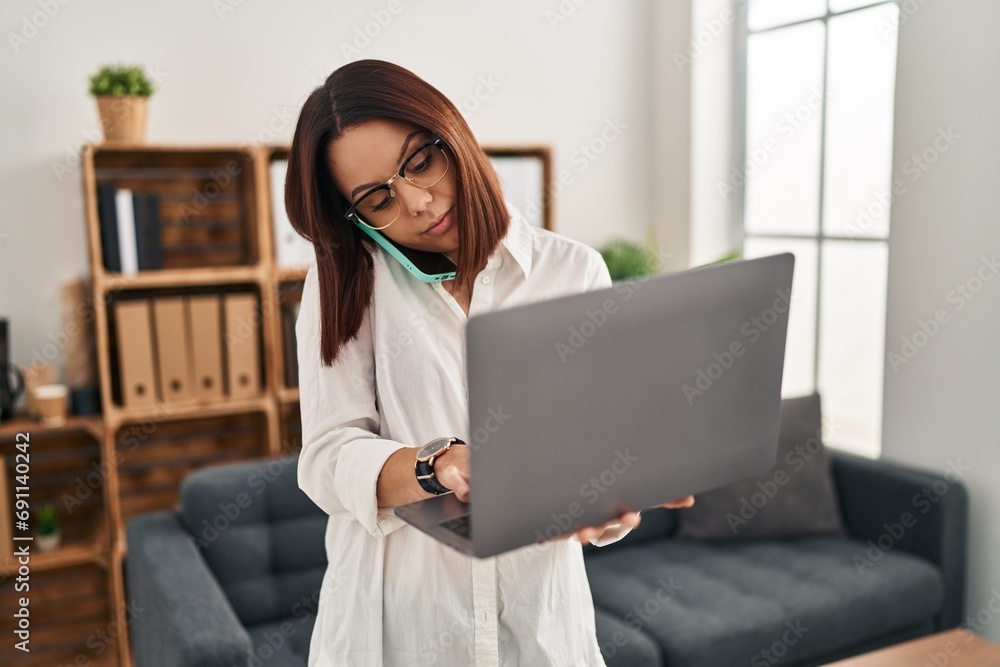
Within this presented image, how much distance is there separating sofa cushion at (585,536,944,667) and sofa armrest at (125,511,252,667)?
100cm

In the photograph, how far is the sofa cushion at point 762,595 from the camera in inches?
86.8

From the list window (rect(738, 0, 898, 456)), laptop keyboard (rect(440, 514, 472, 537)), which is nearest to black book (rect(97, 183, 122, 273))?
laptop keyboard (rect(440, 514, 472, 537))

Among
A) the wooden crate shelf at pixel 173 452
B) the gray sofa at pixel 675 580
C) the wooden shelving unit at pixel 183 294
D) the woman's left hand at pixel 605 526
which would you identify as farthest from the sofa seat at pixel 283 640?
the woman's left hand at pixel 605 526

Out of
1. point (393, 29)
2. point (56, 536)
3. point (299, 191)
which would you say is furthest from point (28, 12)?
point (299, 191)

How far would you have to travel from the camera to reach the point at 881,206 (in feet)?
9.48

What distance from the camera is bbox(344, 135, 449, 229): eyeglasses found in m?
1.14

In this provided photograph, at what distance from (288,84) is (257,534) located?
4.92ft

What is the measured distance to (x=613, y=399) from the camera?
92 cm

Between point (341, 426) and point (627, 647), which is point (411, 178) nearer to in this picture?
point (341, 426)

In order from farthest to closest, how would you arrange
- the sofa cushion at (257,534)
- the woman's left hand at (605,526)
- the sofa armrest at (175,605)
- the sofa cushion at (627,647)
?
1. the sofa cushion at (257,534)
2. the sofa cushion at (627,647)
3. the sofa armrest at (175,605)
4. the woman's left hand at (605,526)

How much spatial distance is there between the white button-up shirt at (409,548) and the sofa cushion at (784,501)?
5.35 feet

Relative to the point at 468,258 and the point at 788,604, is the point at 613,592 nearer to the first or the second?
the point at 788,604

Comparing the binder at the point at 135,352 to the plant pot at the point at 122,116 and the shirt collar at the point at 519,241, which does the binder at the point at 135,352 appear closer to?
the plant pot at the point at 122,116

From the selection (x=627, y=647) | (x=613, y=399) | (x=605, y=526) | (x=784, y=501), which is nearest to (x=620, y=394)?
(x=613, y=399)
